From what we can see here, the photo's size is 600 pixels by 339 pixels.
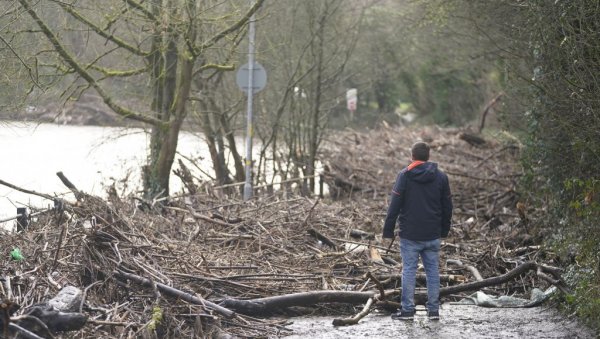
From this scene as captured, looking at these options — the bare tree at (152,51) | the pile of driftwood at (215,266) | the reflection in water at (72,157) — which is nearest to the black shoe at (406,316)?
the pile of driftwood at (215,266)

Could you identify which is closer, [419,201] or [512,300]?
[419,201]

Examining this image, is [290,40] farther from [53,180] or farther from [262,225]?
[262,225]

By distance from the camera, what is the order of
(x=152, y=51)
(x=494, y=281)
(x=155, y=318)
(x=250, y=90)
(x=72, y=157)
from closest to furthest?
(x=155, y=318), (x=494, y=281), (x=152, y=51), (x=250, y=90), (x=72, y=157)

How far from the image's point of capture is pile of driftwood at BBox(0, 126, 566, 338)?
8.65 meters

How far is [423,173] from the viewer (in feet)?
32.3

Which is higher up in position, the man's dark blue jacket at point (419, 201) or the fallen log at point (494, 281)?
the man's dark blue jacket at point (419, 201)

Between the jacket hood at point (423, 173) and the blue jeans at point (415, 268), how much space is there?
0.63 meters

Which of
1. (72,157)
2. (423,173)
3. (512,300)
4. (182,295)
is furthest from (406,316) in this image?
(72,157)

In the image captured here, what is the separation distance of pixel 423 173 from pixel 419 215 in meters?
0.42

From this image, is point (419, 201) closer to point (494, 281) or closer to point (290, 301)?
point (290, 301)

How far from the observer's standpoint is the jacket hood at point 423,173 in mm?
9844

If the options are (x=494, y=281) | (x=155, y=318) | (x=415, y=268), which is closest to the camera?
(x=155, y=318)

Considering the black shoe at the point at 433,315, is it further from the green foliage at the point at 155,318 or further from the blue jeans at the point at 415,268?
the green foliage at the point at 155,318

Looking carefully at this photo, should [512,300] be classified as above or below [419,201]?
below
